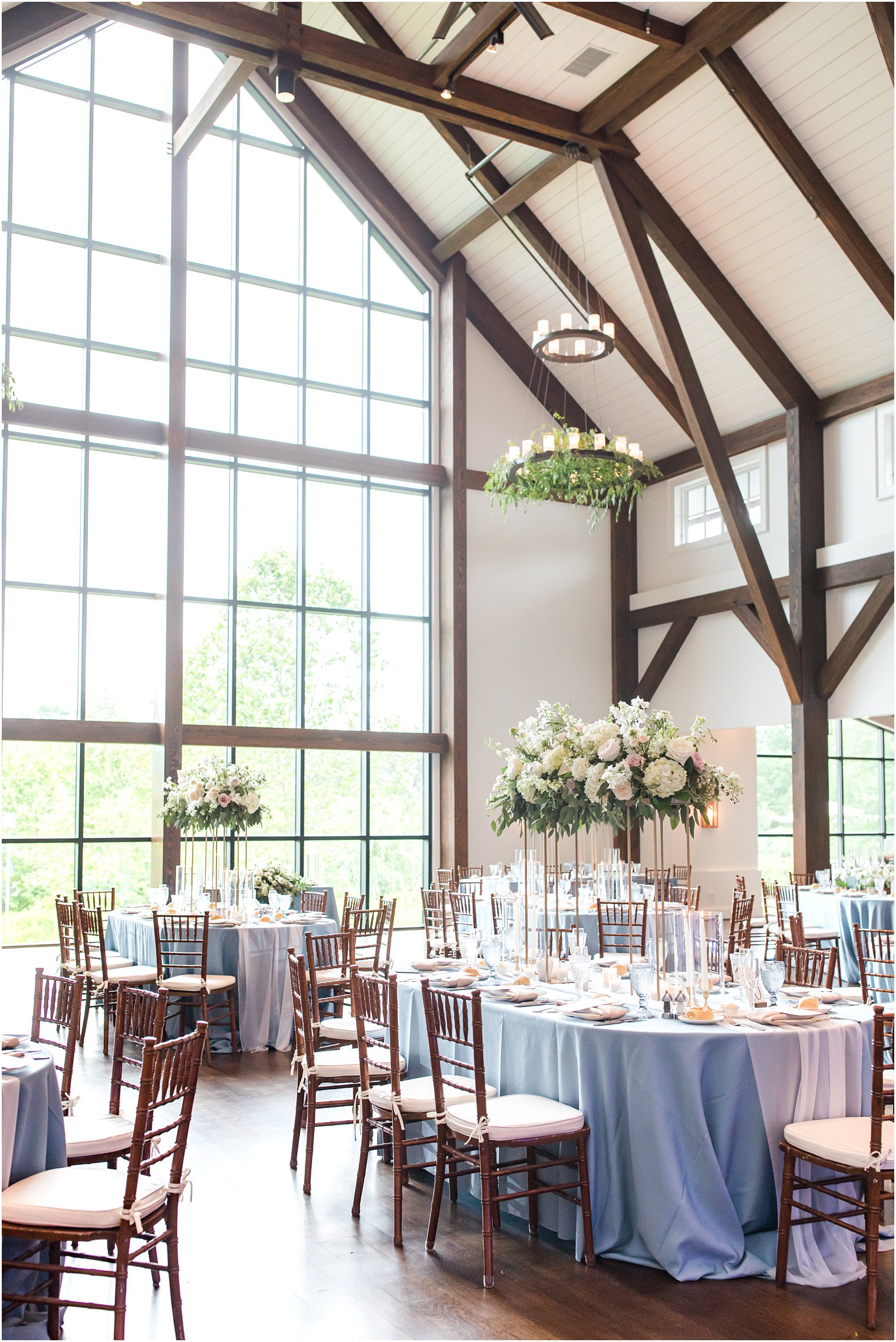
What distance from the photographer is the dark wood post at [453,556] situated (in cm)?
1317

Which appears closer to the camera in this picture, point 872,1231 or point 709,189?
point 872,1231

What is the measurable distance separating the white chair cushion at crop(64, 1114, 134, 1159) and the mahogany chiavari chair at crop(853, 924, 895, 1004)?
10.8 ft

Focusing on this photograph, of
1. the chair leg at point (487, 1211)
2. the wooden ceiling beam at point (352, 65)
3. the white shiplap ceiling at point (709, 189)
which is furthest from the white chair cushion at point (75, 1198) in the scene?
the white shiplap ceiling at point (709, 189)

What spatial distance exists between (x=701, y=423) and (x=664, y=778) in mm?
7712

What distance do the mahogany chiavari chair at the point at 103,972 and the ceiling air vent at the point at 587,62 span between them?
8078mm

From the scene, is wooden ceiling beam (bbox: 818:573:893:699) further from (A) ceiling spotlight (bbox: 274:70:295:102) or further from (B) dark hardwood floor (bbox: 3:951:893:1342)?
(B) dark hardwood floor (bbox: 3:951:893:1342)

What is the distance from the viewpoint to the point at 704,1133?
3.91 meters

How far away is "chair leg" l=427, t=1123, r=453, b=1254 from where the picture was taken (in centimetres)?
415

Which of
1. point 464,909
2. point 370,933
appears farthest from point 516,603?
point 370,933

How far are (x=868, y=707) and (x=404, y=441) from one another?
6.03 meters

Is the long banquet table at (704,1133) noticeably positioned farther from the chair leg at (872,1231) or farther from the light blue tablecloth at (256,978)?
the light blue tablecloth at (256,978)

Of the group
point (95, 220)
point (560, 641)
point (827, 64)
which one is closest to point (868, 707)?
point (560, 641)

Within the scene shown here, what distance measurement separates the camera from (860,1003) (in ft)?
15.1

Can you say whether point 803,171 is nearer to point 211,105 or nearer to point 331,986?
point 211,105
